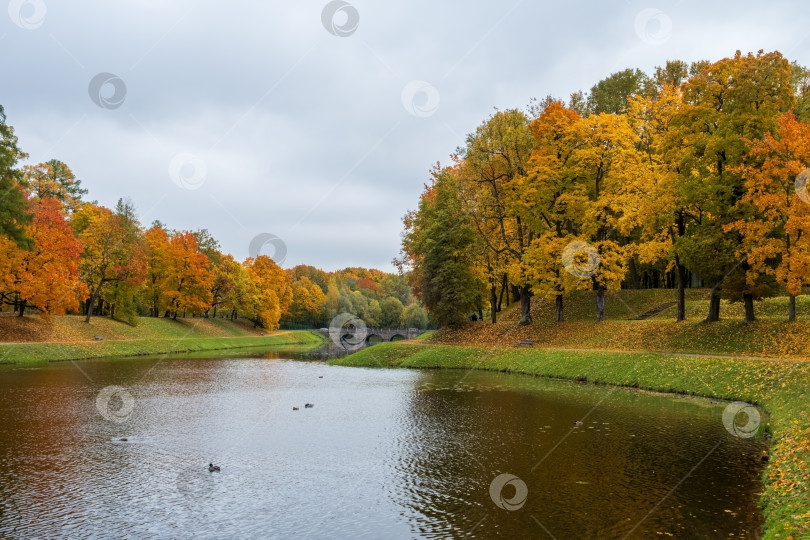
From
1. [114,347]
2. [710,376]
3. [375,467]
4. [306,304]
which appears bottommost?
[375,467]

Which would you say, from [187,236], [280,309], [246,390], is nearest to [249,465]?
[246,390]

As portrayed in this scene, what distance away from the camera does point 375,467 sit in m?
16.4

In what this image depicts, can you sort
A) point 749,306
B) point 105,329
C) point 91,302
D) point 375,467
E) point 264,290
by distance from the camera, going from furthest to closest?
point 264,290, point 105,329, point 91,302, point 749,306, point 375,467

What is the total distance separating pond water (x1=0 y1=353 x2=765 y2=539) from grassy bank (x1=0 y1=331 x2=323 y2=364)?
20613mm

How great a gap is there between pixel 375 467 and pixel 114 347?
2076 inches

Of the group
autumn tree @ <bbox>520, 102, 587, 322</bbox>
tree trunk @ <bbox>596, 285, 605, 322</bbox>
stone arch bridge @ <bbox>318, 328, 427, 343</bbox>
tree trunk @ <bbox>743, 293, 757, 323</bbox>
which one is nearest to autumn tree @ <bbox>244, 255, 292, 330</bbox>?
stone arch bridge @ <bbox>318, 328, 427, 343</bbox>

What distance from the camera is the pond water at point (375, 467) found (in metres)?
11.8

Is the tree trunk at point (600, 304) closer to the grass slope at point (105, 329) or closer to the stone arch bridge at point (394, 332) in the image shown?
the grass slope at point (105, 329)

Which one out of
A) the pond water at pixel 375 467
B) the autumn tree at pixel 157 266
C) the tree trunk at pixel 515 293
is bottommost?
the pond water at pixel 375 467

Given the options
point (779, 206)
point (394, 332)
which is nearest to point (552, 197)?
point (779, 206)

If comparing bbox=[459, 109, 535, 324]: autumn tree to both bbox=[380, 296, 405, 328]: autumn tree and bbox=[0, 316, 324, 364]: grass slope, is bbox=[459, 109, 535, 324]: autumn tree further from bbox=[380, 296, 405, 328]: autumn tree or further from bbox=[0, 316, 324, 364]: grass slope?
bbox=[380, 296, 405, 328]: autumn tree

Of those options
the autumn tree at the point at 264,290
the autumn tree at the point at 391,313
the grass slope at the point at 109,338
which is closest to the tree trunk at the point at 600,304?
the grass slope at the point at 109,338

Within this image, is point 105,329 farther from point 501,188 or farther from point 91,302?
point 501,188

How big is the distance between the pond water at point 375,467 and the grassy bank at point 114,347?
2061cm
